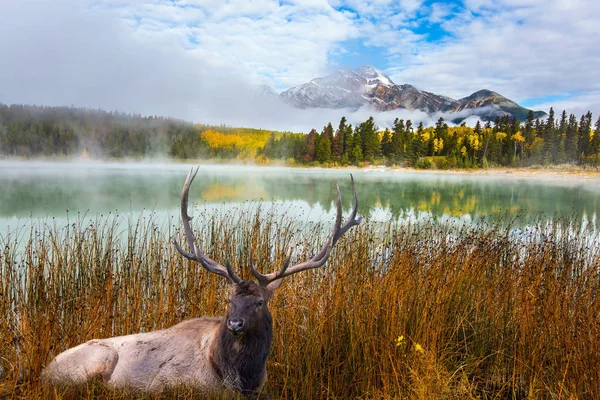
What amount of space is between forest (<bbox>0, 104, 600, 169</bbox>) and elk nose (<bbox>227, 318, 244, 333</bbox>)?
73.7 m

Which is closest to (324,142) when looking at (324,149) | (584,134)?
(324,149)

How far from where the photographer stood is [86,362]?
2688 mm

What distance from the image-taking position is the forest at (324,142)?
68125mm

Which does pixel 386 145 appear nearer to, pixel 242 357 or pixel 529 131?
pixel 529 131

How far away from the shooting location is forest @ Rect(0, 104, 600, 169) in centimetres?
6812

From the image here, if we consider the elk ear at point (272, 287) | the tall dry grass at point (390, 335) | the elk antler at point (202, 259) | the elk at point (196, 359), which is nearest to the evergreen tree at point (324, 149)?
the tall dry grass at point (390, 335)

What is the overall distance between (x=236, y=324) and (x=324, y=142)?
7531 centimetres

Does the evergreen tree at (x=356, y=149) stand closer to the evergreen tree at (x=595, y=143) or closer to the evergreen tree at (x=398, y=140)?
the evergreen tree at (x=398, y=140)

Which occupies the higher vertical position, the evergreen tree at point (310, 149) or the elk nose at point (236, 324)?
the evergreen tree at point (310, 149)

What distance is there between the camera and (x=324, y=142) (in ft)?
251

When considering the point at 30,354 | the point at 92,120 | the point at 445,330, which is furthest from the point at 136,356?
the point at 92,120

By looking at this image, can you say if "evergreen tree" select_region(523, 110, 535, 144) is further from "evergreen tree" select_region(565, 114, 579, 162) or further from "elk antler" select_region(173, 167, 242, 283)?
"elk antler" select_region(173, 167, 242, 283)

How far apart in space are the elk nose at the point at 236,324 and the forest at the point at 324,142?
73.7 meters

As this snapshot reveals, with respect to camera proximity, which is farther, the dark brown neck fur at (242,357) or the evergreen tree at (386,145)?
the evergreen tree at (386,145)
